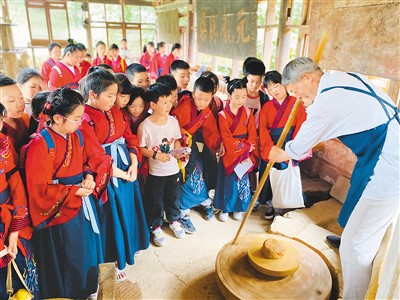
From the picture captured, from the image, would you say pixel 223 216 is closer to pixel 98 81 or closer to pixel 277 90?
pixel 277 90

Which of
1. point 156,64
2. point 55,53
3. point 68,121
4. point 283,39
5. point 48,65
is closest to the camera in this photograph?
point 68,121

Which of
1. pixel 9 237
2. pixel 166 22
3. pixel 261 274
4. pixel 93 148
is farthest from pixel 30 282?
pixel 166 22

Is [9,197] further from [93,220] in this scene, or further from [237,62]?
[237,62]

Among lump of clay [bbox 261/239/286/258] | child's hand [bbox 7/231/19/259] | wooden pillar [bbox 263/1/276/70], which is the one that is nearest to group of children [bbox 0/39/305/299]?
child's hand [bbox 7/231/19/259]

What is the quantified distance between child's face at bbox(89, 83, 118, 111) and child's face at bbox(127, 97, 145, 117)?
42cm

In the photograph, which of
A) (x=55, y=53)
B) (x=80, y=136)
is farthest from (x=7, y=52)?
(x=80, y=136)

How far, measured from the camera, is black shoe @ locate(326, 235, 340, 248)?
3342mm

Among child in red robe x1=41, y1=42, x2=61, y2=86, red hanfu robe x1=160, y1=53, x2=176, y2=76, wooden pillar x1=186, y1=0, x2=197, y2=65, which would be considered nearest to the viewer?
child in red robe x1=41, y1=42, x2=61, y2=86

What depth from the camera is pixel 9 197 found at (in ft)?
6.48

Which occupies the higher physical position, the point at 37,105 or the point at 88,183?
the point at 37,105

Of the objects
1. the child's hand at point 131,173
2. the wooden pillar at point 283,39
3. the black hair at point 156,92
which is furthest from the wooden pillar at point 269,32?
the child's hand at point 131,173

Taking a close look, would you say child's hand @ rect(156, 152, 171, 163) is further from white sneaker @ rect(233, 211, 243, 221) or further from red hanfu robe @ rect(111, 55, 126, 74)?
red hanfu robe @ rect(111, 55, 126, 74)

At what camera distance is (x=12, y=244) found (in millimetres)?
1963

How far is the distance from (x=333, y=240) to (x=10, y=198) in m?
3.14
